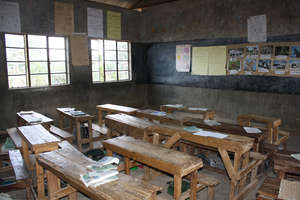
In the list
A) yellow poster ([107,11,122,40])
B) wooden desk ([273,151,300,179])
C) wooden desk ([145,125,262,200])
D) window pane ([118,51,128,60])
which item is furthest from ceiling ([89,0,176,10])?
wooden desk ([273,151,300,179])

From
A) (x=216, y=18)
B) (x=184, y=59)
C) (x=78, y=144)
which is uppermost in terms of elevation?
(x=216, y=18)

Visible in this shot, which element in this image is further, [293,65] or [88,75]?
[88,75]

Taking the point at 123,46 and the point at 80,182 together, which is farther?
the point at 123,46

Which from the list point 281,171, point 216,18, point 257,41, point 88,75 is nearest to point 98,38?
point 88,75

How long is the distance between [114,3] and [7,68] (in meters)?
4.16

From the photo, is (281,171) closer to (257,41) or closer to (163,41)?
(257,41)

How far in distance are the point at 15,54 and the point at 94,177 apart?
5452 millimetres

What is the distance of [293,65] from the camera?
6.52 m

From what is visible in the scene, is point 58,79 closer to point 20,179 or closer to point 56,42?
point 56,42

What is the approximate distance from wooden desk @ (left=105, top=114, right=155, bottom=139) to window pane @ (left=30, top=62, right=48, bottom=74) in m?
3.08

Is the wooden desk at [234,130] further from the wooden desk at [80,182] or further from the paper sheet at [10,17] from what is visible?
the paper sheet at [10,17]

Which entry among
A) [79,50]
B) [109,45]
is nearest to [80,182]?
[79,50]

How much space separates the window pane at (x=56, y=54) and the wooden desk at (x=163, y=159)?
182 inches

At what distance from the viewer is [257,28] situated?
700 centimetres
